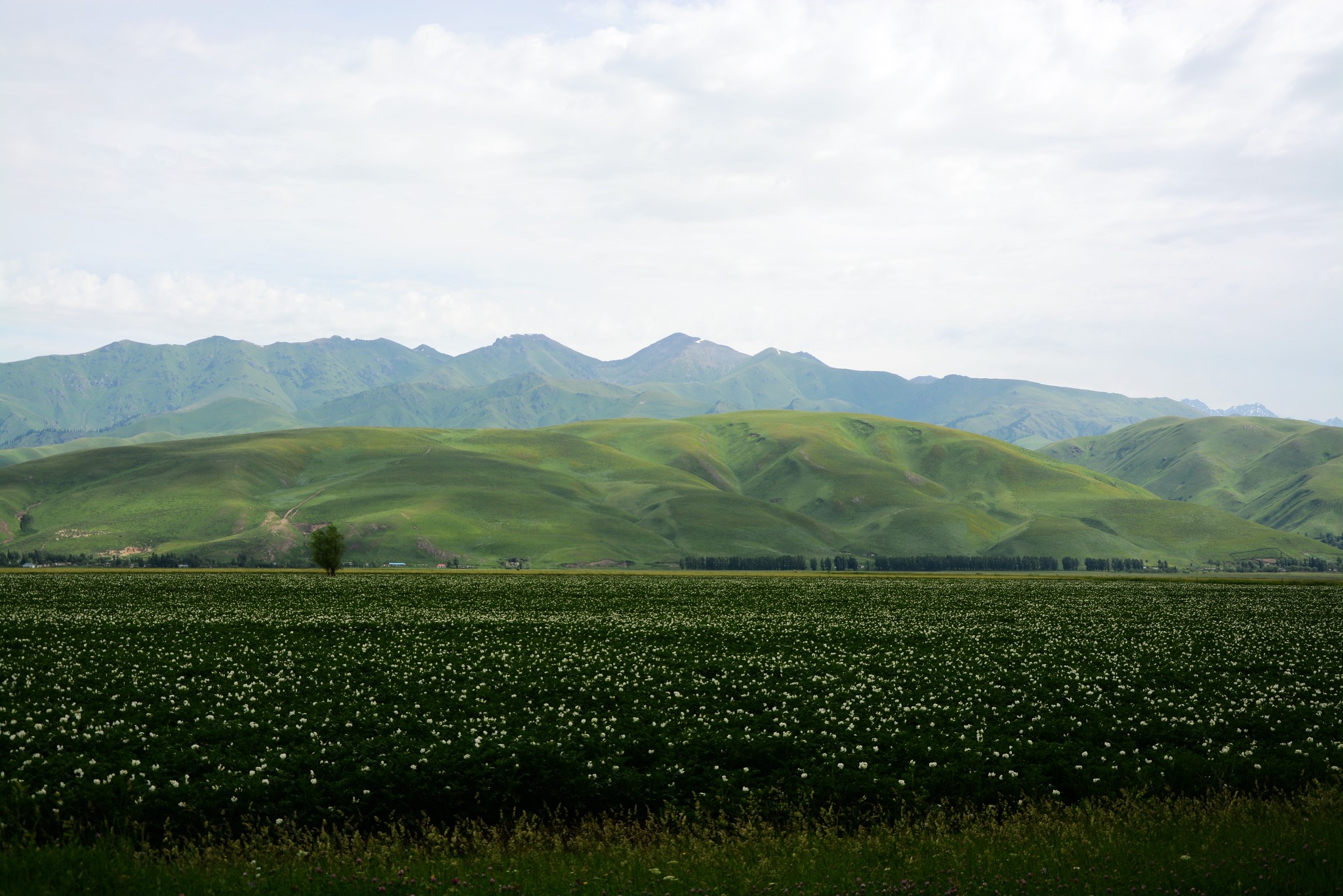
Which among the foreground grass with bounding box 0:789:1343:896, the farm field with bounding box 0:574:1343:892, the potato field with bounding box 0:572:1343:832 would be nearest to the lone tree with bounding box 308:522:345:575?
the potato field with bounding box 0:572:1343:832

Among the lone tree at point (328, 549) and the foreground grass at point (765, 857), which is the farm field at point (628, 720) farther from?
the lone tree at point (328, 549)

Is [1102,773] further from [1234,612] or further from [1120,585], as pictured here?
[1120,585]

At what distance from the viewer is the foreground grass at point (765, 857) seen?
13.1 metres

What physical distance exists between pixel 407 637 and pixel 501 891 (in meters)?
30.9

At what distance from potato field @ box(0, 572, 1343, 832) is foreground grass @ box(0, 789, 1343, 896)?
4.97 ft

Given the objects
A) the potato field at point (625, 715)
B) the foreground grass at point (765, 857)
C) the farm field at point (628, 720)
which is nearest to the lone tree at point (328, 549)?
the potato field at point (625, 715)

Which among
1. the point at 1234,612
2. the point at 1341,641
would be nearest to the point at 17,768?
the point at 1341,641

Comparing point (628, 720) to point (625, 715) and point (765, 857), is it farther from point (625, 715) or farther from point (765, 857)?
point (765, 857)

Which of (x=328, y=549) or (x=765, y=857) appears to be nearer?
(x=765, y=857)

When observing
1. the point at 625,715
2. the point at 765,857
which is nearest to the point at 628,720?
the point at 625,715

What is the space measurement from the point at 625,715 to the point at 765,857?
10.9 metres

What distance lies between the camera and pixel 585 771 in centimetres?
1991

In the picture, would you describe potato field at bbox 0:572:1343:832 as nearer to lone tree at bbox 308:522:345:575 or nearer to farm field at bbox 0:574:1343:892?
farm field at bbox 0:574:1343:892

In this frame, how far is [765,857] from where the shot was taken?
14539 millimetres
